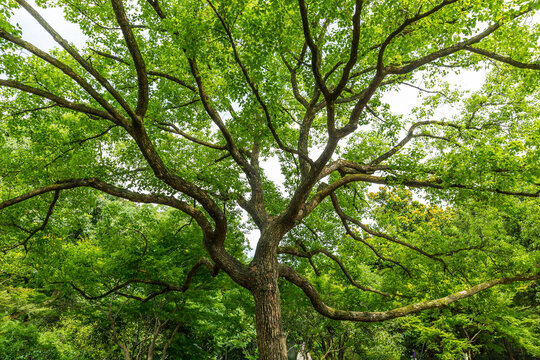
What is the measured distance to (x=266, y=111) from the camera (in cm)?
430

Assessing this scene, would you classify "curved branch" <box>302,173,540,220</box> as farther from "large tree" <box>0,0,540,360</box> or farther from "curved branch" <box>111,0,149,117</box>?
"curved branch" <box>111,0,149,117</box>

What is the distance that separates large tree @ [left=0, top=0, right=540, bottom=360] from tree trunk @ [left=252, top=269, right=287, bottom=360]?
0.07 ft

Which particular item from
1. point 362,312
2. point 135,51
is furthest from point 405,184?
point 135,51

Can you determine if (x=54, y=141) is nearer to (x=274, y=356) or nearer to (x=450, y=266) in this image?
(x=274, y=356)

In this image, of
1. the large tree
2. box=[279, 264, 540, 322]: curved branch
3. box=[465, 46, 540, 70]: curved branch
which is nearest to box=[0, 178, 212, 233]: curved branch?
the large tree

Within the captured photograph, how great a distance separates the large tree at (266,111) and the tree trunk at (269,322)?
0.07ft

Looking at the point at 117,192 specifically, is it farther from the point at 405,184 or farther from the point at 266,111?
the point at 405,184

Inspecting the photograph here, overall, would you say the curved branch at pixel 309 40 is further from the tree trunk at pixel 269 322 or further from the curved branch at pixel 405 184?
the tree trunk at pixel 269 322

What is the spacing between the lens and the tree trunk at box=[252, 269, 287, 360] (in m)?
4.77

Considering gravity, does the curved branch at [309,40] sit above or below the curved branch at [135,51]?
below

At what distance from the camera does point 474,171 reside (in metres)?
4.70

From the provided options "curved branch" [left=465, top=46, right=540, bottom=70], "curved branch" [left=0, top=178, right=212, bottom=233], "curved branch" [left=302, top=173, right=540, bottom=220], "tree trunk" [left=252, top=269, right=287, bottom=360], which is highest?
"curved branch" [left=465, top=46, right=540, bottom=70]

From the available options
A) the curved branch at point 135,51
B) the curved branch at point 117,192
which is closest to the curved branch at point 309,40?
the curved branch at point 135,51

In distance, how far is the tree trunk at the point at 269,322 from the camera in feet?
15.6
